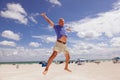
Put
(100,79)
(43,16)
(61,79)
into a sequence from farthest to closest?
1. (100,79)
2. (61,79)
3. (43,16)

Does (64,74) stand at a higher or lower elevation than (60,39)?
lower

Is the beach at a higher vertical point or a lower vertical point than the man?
lower

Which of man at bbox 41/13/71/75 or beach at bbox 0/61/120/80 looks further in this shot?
beach at bbox 0/61/120/80

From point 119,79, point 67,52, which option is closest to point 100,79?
point 119,79

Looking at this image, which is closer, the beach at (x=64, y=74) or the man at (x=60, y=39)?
the man at (x=60, y=39)

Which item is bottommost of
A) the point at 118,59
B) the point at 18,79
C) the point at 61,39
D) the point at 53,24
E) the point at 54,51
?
the point at 18,79

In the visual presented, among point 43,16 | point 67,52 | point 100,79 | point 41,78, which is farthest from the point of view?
point 100,79

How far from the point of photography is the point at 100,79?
2030 centimetres

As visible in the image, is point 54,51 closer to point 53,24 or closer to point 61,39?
point 61,39

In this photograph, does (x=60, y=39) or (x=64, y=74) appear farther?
(x=64, y=74)

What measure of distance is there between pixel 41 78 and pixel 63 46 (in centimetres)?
988

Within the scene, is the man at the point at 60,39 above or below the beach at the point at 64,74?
above

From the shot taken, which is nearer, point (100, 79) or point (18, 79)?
point (18, 79)

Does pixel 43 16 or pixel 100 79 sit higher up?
pixel 43 16
